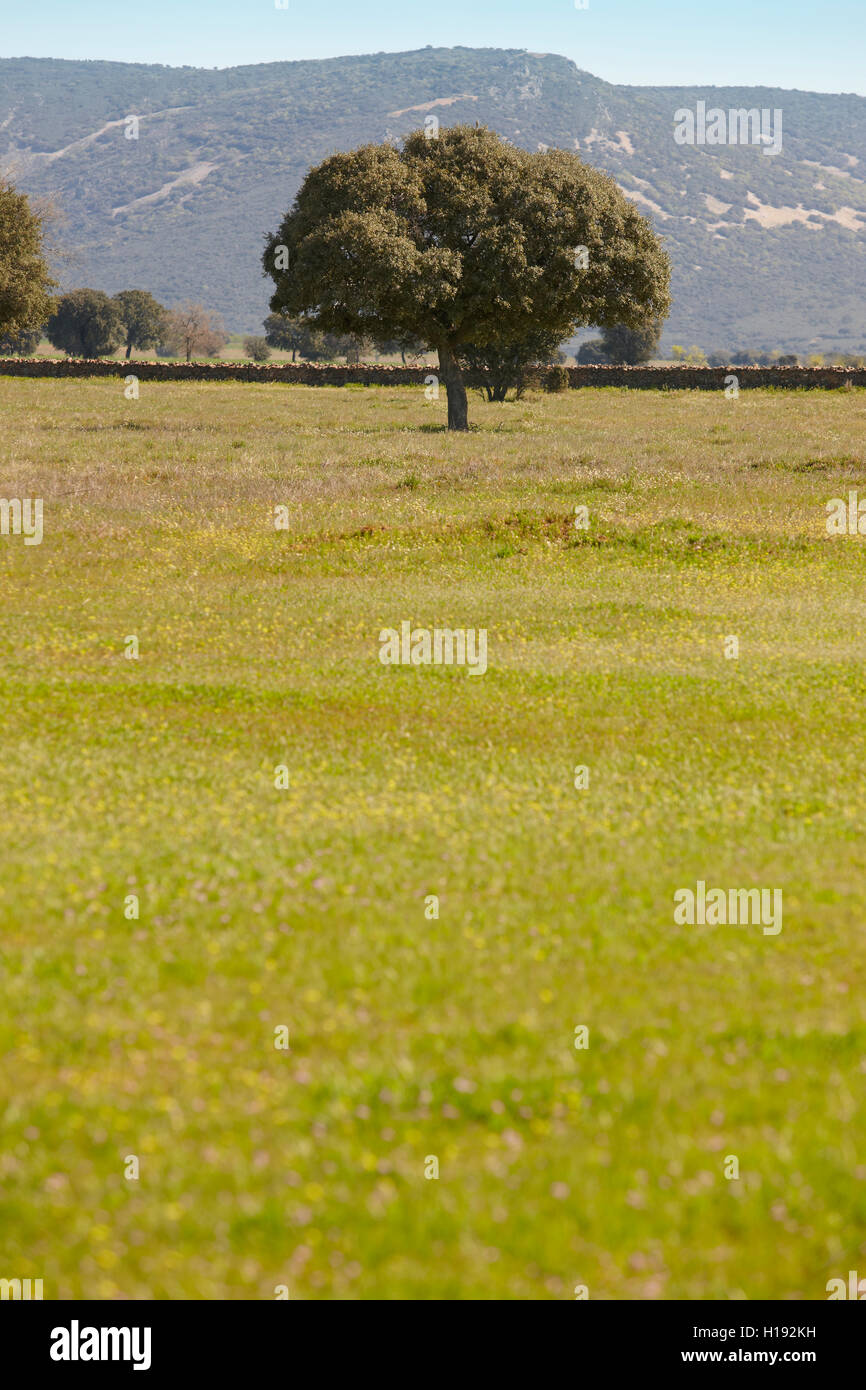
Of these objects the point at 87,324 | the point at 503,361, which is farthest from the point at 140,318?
the point at 503,361

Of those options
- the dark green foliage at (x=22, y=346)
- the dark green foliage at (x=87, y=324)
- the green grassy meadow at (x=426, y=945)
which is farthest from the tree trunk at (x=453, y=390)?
the dark green foliage at (x=87, y=324)

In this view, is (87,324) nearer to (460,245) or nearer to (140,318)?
(140,318)

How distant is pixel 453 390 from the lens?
175 feet

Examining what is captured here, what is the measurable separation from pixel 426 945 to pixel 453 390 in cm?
4772

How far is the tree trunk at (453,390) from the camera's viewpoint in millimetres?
53219

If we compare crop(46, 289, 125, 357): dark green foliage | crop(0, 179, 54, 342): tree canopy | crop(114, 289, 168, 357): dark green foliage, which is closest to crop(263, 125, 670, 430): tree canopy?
crop(0, 179, 54, 342): tree canopy

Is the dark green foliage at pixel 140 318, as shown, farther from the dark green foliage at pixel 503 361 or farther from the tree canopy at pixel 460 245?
the tree canopy at pixel 460 245

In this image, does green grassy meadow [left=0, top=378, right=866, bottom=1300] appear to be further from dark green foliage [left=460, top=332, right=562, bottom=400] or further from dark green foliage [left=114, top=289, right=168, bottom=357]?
dark green foliage [left=114, top=289, right=168, bottom=357]

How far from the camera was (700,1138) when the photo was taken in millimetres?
6312

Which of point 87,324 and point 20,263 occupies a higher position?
point 87,324

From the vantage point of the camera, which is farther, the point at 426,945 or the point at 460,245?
the point at 460,245

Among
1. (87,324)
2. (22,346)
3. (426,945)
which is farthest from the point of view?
(22,346)
